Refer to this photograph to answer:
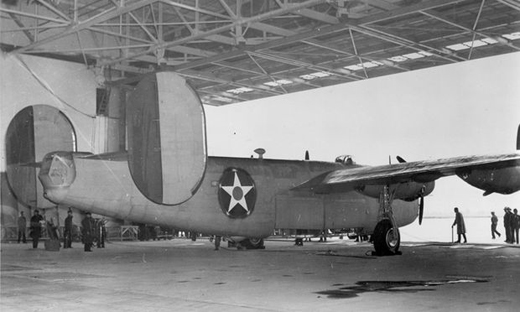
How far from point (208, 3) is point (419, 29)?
9464 mm

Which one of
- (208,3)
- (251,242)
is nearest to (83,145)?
(208,3)

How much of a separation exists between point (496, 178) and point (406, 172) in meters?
→ 2.26

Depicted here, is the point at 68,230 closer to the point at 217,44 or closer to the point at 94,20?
the point at 94,20

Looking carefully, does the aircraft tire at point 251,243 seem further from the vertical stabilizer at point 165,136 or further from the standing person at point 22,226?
the standing person at point 22,226

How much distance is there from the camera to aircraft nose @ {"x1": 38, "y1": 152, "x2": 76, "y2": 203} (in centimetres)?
1331

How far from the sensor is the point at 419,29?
990 inches

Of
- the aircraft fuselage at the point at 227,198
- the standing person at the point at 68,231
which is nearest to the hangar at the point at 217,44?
the standing person at the point at 68,231

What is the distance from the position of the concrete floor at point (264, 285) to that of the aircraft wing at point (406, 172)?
7.12 ft


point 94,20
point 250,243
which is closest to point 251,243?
point 250,243

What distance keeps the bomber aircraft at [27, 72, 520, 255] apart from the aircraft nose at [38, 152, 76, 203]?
2cm

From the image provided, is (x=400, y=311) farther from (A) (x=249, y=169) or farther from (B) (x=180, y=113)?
(A) (x=249, y=169)

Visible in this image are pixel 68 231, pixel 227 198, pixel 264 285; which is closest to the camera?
pixel 264 285

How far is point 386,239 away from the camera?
1620 cm

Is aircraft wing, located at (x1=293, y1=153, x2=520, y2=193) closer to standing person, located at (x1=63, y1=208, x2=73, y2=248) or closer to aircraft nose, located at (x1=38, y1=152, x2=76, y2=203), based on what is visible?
aircraft nose, located at (x1=38, y1=152, x2=76, y2=203)
